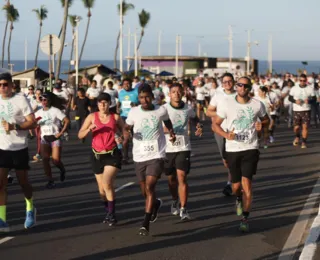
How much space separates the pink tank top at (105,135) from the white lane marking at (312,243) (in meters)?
2.64

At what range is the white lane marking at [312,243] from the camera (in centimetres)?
819

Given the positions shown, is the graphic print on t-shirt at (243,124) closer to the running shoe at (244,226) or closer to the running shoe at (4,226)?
the running shoe at (244,226)

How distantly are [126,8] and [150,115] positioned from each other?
78930mm

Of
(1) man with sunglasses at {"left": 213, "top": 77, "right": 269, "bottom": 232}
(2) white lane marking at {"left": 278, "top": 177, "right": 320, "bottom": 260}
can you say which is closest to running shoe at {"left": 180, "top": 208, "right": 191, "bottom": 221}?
(1) man with sunglasses at {"left": 213, "top": 77, "right": 269, "bottom": 232}

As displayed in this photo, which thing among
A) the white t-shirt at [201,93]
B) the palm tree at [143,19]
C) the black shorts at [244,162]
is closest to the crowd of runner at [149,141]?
the black shorts at [244,162]

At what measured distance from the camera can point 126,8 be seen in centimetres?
8756

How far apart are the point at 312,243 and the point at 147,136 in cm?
232

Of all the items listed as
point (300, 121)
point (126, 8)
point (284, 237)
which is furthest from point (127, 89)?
point (126, 8)

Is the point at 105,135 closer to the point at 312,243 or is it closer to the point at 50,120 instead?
the point at 312,243

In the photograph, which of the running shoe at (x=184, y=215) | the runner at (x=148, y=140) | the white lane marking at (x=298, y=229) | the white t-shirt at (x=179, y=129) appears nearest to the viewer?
the white lane marking at (x=298, y=229)

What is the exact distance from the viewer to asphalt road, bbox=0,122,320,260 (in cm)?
852

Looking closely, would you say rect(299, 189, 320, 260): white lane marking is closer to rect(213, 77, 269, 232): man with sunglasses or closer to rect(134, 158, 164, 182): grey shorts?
rect(213, 77, 269, 232): man with sunglasses

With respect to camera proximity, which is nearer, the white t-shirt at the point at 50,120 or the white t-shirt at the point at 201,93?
the white t-shirt at the point at 50,120

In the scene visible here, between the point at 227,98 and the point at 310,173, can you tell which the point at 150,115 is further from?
the point at 310,173
